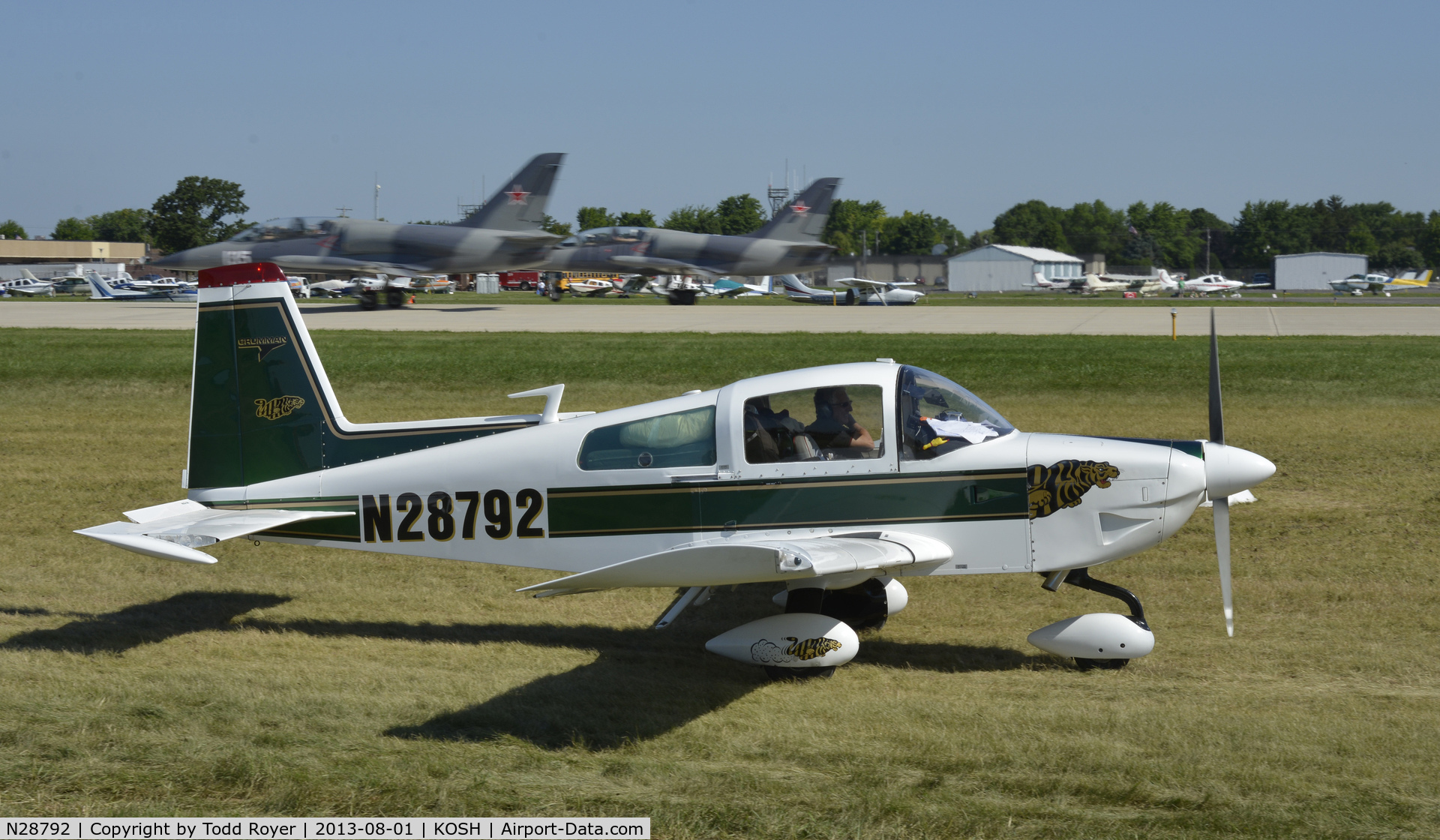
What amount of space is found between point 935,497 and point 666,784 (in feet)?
8.26

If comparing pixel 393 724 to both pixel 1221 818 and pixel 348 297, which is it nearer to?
pixel 1221 818

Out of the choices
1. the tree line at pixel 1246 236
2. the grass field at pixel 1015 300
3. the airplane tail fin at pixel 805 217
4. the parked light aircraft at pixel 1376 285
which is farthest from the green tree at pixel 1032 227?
the airplane tail fin at pixel 805 217

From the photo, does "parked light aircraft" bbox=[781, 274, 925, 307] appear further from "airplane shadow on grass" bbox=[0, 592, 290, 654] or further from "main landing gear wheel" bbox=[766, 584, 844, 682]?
"main landing gear wheel" bbox=[766, 584, 844, 682]

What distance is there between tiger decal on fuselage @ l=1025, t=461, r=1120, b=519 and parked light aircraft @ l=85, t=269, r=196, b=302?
58.6m

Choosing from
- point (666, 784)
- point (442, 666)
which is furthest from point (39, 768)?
point (666, 784)

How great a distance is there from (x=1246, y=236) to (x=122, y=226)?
176 meters

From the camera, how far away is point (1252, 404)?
17.3 meters

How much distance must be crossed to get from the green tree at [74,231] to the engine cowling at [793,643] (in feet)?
672

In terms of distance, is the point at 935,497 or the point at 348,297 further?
the point at 348,297

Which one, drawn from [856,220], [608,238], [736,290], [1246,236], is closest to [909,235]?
[856,220]

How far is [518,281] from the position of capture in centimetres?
8600

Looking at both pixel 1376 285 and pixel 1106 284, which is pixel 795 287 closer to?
pixel 1106 284

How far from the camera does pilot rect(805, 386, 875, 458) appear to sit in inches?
269

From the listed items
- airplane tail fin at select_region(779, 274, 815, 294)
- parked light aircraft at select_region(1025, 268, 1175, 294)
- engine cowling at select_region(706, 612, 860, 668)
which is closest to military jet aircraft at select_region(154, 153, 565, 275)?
airplane tail fin at select_region(779, 274, 815, 294)
